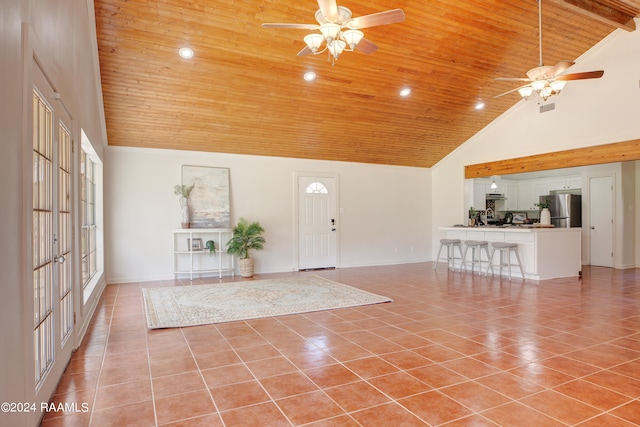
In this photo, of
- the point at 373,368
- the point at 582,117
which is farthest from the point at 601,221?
the point at 373,368

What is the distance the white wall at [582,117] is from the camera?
20.2ft

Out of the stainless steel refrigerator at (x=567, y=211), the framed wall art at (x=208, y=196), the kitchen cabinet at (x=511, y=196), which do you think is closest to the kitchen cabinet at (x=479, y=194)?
the kitchen cabinet at (x=511, y=196)

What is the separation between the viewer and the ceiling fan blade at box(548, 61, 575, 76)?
460 centimetres

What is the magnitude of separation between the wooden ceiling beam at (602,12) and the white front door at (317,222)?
5.10m

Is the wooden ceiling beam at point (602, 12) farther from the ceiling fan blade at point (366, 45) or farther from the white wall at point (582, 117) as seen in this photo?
the ceiling fan blade at point (366, 45)

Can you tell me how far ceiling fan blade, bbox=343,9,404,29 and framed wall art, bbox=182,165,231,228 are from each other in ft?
15.5

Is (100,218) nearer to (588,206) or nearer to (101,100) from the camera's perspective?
(101,100)

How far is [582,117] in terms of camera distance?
675 cm

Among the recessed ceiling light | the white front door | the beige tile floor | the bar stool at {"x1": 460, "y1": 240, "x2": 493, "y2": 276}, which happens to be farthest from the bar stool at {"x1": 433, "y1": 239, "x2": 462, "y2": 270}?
the recessed ceiling light

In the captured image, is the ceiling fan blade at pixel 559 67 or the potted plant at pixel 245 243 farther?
the potted plant at pixel 245 243

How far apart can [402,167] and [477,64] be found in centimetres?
362

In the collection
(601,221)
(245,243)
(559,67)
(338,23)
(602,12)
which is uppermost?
(602,12)

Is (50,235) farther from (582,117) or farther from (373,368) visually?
(582,117)

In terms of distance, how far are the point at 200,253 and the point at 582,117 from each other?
293 inches
